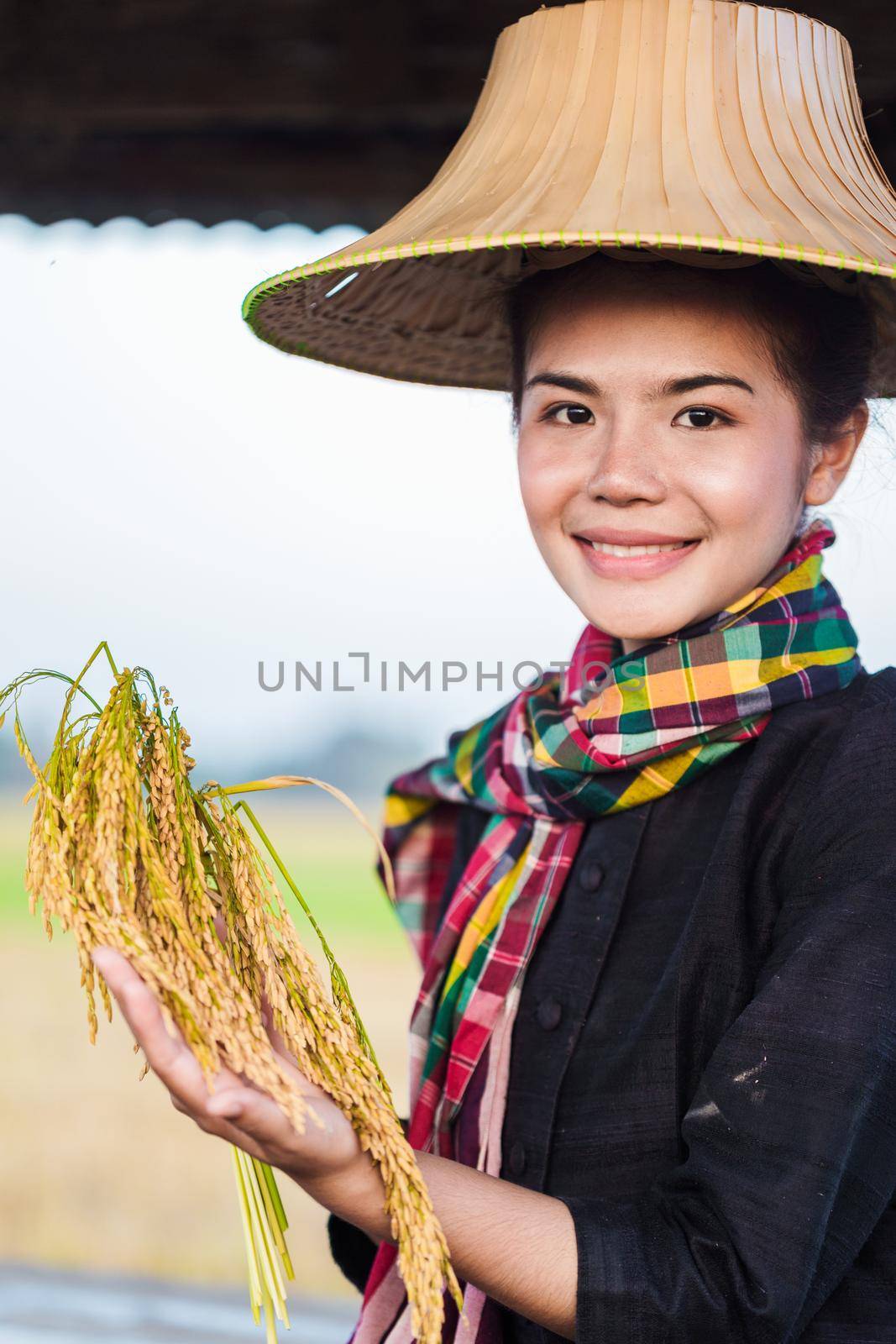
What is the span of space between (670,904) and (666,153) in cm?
88

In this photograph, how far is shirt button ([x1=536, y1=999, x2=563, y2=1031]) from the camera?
1.62 m

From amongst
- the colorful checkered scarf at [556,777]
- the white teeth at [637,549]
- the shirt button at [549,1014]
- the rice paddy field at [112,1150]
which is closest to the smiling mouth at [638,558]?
the white teeth at [637,549]

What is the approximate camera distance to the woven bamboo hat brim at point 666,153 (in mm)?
1415

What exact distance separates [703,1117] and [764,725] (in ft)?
1.72

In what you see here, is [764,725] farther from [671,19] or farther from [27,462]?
[27,462]

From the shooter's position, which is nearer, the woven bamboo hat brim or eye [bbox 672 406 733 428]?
the woven bamboo hat brim

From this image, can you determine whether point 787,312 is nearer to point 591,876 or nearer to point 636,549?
point 636,549

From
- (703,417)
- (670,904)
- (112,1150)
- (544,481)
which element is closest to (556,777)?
(670,904)

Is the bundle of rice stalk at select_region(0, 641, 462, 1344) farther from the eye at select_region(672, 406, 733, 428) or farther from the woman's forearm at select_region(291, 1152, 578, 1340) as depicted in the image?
the eye at select_region(672, 406, 733, 428)

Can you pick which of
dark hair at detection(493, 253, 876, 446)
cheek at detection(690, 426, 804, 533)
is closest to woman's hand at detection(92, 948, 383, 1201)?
cheek at detection(690, 426, 804, 533)

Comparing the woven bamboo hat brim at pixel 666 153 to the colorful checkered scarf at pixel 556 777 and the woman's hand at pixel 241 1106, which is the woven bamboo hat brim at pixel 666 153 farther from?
the woman's hand at pixel 241 1106

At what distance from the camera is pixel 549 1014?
5.33 ft

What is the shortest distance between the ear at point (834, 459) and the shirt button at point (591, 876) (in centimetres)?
56

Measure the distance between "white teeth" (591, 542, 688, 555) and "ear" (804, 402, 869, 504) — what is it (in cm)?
21
